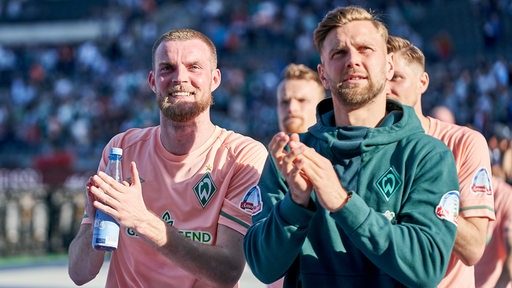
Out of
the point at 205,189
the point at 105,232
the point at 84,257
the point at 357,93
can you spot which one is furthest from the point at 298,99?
the point at 357,93

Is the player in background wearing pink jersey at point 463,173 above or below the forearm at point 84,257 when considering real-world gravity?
above

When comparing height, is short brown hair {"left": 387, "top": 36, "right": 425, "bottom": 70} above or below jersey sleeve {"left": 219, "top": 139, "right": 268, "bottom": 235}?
above

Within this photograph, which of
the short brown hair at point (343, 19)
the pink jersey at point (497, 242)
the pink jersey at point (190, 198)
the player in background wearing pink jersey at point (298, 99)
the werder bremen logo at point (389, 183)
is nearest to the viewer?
the werder bremen logo at point (389, 183)

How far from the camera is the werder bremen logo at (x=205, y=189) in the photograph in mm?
5137

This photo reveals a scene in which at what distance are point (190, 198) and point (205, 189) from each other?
88mm

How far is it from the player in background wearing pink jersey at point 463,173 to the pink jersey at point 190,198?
0.88 meters

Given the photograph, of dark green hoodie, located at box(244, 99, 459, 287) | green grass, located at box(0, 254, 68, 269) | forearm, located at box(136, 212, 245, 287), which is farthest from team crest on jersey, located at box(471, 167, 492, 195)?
green grass, located at box(0, 254, 68, 269)

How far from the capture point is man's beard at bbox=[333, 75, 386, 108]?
4.04 metres

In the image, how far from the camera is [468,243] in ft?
14.7

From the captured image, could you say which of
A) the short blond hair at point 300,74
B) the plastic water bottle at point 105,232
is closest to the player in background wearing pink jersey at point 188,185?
the plastic water bottle at point 105,232

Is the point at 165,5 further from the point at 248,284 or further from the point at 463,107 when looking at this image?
the point at 248,284

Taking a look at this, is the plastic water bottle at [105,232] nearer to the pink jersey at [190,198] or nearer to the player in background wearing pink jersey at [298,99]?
the pink jersey at [190,198]

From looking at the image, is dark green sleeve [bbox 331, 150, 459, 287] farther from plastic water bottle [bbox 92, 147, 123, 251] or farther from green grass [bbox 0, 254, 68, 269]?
green grass [bbox 0, 254, 68, 269]

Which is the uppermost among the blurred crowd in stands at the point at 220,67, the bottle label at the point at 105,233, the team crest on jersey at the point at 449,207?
the blurred crowd in stands at the point at 220,67
